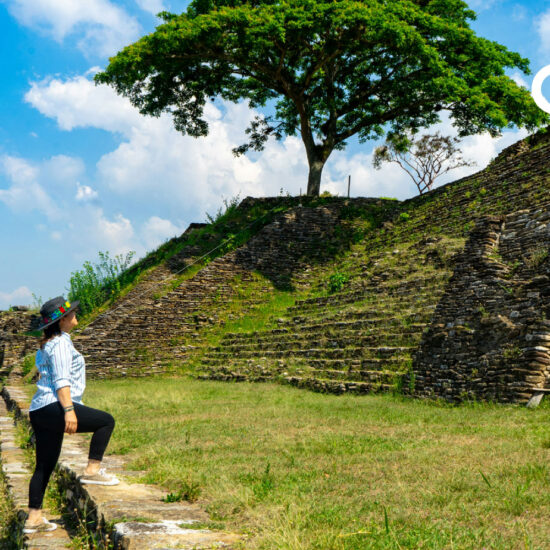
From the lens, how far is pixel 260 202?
963 inches

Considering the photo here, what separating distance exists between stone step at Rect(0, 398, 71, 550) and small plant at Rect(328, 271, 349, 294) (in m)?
10.9

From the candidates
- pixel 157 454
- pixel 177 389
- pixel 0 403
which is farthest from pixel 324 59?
pixel 157 454

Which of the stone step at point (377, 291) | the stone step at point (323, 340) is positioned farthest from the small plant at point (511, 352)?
the stone step at point (377, 291)

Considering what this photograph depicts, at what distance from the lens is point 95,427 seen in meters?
3.96

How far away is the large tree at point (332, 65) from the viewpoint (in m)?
19.2

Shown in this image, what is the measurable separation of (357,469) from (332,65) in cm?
2124

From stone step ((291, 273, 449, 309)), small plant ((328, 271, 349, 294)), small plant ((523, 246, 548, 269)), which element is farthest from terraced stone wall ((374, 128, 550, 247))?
small plant ((523, 246, 548, 269))

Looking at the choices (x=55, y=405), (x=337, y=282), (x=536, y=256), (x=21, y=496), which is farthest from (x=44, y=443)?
(x=337, y=282)

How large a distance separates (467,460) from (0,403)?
11.5 metres

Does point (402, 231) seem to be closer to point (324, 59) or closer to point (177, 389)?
point (324, 59)

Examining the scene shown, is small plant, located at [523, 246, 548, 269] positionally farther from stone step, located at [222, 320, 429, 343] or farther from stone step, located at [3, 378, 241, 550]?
stone step, located at [3, 378, 241, 550]

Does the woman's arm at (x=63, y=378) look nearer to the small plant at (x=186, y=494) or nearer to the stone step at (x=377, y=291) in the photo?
the small plant at (x=186, y=494)

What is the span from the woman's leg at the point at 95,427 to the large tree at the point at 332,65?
17.3 metres

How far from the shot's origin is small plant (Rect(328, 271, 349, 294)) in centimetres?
1744
